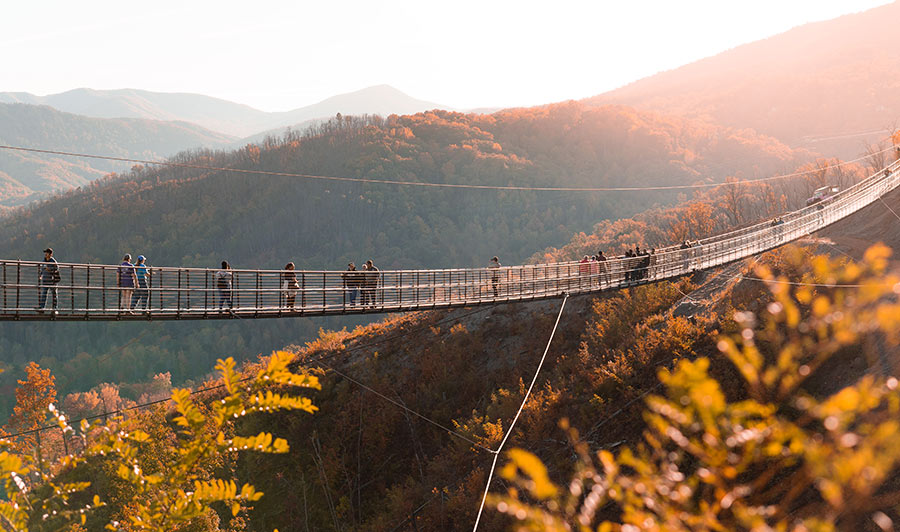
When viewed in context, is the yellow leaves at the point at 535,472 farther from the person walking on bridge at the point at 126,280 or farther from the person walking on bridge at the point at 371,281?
the person walking on bridge at the point at 371,281

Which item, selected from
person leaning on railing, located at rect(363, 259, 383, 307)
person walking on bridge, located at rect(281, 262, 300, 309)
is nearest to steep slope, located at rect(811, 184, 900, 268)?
person leaning on railing, located at rect(363, 259, 383, 307)

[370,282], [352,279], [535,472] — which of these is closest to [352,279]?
[352,279]

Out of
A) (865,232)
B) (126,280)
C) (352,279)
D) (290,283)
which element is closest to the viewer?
(126,280)

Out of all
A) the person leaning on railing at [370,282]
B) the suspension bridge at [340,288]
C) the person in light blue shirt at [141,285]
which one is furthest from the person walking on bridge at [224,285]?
the person leaning on railing at [370,282]

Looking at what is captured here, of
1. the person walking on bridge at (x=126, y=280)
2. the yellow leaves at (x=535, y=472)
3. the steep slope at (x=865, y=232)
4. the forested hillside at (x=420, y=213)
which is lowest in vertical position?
the yellow leaves at (x=535, y=472)

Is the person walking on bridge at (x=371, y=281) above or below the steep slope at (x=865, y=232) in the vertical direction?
below

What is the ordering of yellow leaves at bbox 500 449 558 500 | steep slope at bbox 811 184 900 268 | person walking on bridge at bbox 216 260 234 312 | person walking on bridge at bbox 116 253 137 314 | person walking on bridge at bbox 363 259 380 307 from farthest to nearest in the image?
1. steep slope at bbox 811 184 900 268
2. person walking on bridge at bbox 363 259 380 307
3. person walking on bridge at bbox 216 260 234 312
4. person walking on bridge at bbox 116 253 137 314
5. yellow leaves at bbox 500 449 558 500

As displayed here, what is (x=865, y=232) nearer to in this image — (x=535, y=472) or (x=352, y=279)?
(x=352, y=279)

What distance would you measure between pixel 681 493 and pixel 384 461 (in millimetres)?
24986

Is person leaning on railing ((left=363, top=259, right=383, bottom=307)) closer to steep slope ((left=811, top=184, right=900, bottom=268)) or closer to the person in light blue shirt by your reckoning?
the person in light blue shirt

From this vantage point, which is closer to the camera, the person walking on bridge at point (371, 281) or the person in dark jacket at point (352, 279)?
the person in dark jacket at point (352, 279)

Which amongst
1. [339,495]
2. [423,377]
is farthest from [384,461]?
[423,377]

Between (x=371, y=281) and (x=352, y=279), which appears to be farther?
(x=352, y=279)

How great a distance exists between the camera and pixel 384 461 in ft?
85.7
